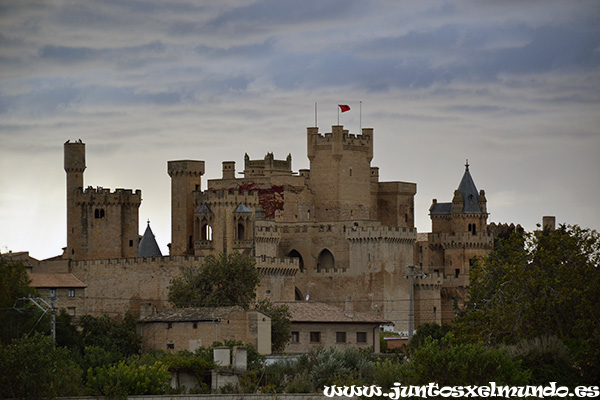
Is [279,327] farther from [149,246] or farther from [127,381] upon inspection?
[149,246]

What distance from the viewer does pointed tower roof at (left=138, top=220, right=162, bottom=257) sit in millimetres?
115750

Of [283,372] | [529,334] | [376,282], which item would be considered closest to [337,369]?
[283,372]

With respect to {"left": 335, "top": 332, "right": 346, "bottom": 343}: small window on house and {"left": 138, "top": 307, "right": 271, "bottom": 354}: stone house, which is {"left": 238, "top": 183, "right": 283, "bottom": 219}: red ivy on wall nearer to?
{"left": 335, "top": 332, "right": 346, "bottom": 343}: small window on house

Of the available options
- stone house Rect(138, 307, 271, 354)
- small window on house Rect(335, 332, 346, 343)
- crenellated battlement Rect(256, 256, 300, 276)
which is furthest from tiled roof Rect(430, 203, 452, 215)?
stone house Rect(138, 307, 271, 354)

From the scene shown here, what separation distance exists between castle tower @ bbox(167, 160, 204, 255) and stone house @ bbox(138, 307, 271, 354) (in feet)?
77.7

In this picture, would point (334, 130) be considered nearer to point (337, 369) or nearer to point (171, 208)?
point (171, 208)

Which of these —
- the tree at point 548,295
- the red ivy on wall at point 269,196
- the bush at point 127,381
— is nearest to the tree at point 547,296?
the tree at point 548,295

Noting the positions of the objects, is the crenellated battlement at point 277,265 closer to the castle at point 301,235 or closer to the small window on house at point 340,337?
the castle at point 301,235

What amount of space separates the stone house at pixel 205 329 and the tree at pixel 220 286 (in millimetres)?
6512

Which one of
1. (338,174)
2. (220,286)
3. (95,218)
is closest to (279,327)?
(220,286)

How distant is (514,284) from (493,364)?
14640mm

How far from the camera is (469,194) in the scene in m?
128

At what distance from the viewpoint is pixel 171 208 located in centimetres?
11775

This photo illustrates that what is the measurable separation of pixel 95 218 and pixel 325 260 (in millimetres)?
15575
